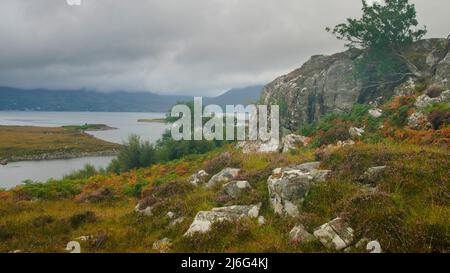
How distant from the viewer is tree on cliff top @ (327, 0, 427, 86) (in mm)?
34062

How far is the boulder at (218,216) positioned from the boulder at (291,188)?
0.71 metres

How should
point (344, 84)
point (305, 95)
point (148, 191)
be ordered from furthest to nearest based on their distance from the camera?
point (305, 95)
point (344, 84)
point (148, 191)

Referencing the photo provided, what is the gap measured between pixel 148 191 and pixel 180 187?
231 centimetres

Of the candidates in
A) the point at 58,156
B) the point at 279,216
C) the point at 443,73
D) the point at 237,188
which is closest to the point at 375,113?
the point at 443,73

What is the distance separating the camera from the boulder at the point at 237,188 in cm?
1242

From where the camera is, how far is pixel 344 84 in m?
38.1

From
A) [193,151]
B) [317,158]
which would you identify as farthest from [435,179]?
[193,151]

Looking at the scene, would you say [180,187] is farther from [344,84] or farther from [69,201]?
[344,84]

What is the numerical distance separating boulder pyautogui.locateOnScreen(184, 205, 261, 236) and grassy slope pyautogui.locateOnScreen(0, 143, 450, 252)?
1.16 feet

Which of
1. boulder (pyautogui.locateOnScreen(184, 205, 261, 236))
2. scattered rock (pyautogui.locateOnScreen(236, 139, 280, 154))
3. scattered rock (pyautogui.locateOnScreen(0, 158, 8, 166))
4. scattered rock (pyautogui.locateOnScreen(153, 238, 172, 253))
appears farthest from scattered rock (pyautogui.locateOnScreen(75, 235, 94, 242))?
scattered rock (pyautogui.locateOnScreen(0, 158, 8, 166))

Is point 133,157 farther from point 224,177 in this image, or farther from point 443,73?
point 443,73

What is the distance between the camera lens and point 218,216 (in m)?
10.4

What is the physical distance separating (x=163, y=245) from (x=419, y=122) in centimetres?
1698

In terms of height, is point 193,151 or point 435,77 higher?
point 435,77
